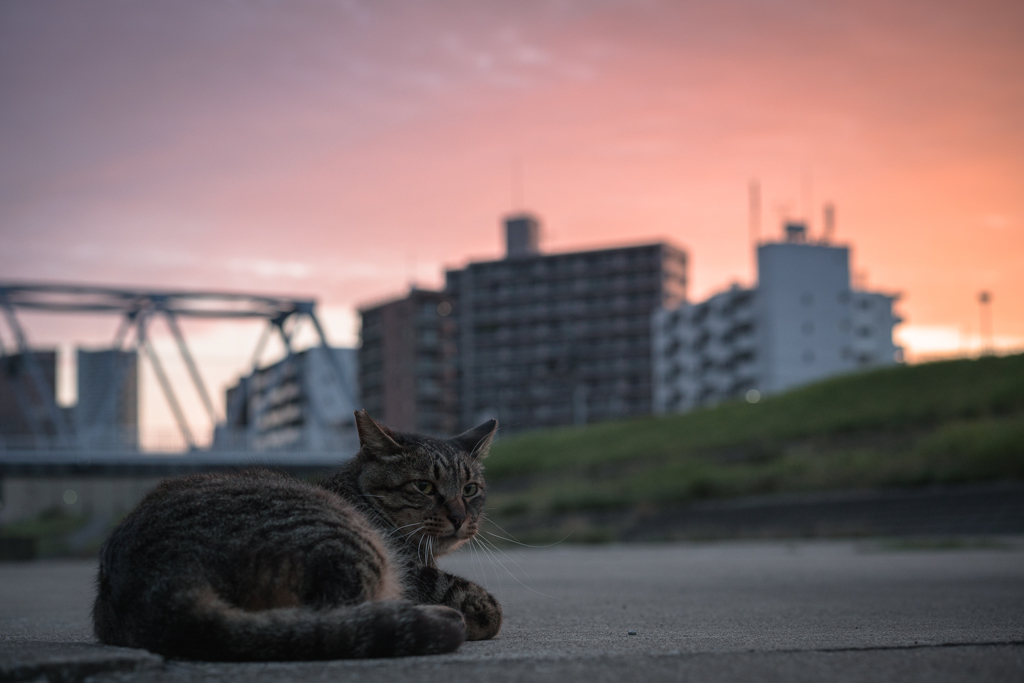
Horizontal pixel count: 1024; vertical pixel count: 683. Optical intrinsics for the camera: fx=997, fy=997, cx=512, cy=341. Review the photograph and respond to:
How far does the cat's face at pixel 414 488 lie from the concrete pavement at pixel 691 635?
19.5 inches

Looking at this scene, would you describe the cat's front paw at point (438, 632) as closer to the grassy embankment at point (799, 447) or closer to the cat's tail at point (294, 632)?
the cat's tail at point (294, 632)

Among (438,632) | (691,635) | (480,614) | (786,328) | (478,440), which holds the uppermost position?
(786,328)

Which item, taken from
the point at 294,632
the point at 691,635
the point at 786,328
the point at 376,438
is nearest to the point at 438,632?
the point at 294,632

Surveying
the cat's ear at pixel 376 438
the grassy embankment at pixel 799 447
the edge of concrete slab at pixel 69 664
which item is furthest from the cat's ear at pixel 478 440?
the grassy embankment at pixel 799 447

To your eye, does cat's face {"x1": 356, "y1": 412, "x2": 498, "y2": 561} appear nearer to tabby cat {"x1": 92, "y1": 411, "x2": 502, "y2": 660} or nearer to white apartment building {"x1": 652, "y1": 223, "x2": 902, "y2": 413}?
tabby cat {"x1": 92, "y1": 411, "x2": 502, "y2": 660}

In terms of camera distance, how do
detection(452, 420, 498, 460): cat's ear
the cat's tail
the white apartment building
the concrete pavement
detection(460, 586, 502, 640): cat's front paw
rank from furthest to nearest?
the white apartment building → detection(452, 420, 498, 460): cat's ear → detection(460, 586, 502, 640): cat's front paw → the cat's tail → the concrete pavement

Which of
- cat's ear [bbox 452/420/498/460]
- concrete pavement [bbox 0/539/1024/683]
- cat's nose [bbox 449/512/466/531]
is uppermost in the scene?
cat's ear [bbox 452/420/498/460]

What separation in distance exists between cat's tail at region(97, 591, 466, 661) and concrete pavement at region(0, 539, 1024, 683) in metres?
0.07

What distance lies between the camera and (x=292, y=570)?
3064 millimetres

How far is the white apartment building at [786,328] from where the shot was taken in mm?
71812

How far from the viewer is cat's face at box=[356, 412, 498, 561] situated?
395 cm

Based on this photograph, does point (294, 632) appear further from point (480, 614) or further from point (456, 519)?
point (456, 519)

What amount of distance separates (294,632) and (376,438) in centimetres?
124

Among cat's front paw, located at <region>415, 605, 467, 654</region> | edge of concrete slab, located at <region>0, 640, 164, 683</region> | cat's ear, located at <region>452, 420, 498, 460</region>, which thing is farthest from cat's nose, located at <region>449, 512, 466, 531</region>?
edge of concrete slab, located at <region>0, 640, 164, 683</region>
